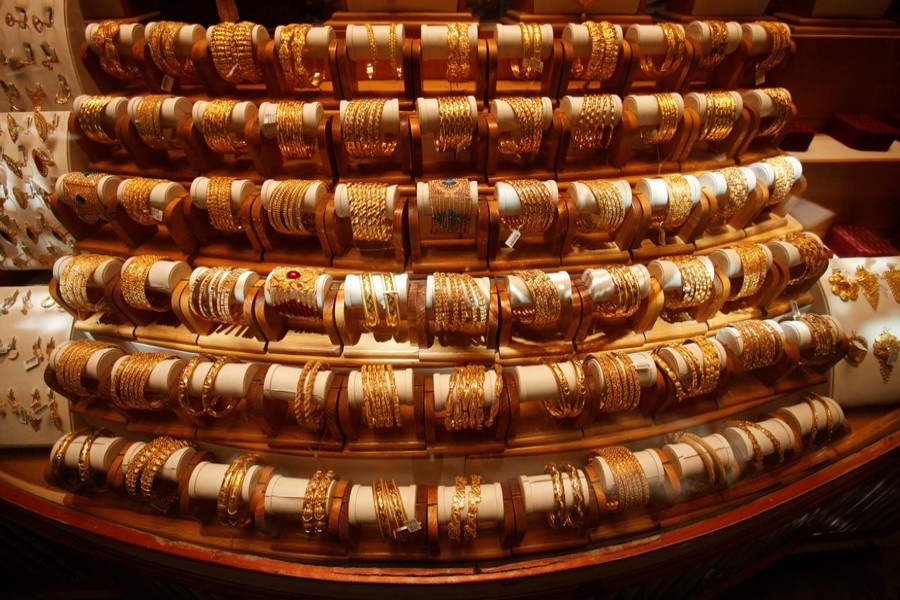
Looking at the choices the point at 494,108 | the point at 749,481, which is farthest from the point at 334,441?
the point at 749,481

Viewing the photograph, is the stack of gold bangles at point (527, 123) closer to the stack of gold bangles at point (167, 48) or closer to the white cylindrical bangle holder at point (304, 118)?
the white cylindrical bangle holder at point (304, 118)

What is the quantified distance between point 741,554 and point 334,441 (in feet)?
4.04

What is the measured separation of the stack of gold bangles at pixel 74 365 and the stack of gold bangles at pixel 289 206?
1.87 feet

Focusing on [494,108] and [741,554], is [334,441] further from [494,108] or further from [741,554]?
[741,554]

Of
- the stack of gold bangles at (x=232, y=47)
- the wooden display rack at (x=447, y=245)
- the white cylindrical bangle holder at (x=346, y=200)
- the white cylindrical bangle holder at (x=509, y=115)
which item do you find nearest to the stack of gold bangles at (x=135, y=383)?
the white cylindrical bangle holder at (x=346, y=200)

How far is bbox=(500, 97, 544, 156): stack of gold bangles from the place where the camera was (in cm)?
111

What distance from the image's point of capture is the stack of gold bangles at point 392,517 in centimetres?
92

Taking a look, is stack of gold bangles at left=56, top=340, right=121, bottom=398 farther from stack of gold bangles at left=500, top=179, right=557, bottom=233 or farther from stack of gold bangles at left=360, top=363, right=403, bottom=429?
stack of gold bangles at left=500, top=179, right=557, bottom=233

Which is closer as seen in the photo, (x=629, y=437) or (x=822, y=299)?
(x=629, y=437)

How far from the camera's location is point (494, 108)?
1123 mm

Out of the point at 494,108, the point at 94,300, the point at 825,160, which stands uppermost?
the point at 494,108

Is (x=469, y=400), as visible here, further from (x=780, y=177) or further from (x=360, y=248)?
(x=780, y=177)

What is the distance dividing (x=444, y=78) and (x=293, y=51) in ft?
1.43

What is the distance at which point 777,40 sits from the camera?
1.29 m
